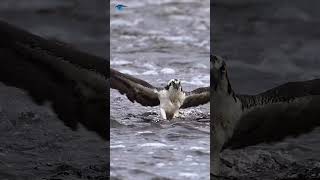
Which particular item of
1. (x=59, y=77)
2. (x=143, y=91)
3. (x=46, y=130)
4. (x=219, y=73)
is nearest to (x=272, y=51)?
(x=219, y=73)

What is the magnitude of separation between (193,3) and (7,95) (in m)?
1.53

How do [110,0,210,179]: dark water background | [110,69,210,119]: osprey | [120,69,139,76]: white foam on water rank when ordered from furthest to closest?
[120,69,139,76]: white foam on water
[110,69,210,119]: osprey
[110,0,210,179]: dark water background

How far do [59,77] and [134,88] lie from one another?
45 cm

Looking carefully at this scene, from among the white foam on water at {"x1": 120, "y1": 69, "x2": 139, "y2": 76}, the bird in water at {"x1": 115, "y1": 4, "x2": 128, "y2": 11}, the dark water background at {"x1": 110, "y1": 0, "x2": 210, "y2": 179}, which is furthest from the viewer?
the bird in water at {"x1": 115, "y1": 4, "x2": 128, "y2": 11}

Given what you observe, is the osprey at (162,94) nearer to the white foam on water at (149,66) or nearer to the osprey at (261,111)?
the white foam on water at (149,66)

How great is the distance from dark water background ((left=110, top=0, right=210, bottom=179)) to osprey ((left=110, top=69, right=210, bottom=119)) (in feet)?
0.12

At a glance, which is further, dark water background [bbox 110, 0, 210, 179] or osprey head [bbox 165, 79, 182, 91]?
osprey head [bbox 165, 79, 182, 91]

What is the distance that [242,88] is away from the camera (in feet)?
8.70

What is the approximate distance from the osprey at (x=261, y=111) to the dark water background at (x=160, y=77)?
22cm

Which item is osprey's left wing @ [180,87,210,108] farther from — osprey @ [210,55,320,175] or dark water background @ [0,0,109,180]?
dark water background @ [0,0,109,180]

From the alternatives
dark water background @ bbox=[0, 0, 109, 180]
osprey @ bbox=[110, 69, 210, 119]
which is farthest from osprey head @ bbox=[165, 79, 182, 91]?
dark water background @ bbox=[0, 0, 109, 180]

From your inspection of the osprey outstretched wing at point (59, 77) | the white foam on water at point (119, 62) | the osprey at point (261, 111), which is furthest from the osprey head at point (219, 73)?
the white foam on water at point (119, 62)

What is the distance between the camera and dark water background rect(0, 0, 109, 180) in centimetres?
264

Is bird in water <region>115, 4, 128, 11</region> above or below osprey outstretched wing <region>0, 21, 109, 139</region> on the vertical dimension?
above
